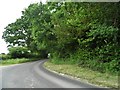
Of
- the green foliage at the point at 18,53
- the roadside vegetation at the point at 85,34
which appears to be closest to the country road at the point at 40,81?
the roadside vegetation at the point at 85,34

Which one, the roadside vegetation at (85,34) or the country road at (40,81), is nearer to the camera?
the country road at (40,81)

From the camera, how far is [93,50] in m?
24.1

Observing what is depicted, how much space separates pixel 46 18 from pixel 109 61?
22232 millimetres

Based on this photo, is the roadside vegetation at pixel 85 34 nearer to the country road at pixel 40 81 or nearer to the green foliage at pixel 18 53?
the country road at pixel 40 81

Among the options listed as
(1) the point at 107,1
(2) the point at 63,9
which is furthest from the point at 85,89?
(2) the point at 63,9

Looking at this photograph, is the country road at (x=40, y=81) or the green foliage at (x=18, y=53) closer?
the country road at (x=40, y=81)

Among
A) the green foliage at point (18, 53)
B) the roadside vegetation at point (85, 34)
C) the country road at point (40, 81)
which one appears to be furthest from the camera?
the green foliage at point (18, 53)

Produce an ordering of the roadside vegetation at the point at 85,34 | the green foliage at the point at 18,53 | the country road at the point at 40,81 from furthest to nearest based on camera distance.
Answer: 1. the green foliage at the point at 18,53
2. the roadside vegetation at the point at 85,34
3. the country road at the point at 40,81

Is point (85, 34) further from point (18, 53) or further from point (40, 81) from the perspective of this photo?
point (18, 53)

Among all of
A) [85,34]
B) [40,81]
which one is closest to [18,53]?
[85,34]

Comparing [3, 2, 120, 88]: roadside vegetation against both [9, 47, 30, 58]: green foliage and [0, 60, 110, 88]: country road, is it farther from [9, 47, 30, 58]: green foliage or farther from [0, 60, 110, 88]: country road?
[9, 47, 30, 58]: green foliage

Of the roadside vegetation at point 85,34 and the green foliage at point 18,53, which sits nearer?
the roadside vegetation at point 85,34

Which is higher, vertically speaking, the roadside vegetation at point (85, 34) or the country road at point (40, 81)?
the roadside vegetation at point (85, 34)

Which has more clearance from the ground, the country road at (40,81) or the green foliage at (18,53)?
the green foliage at (18,53)
